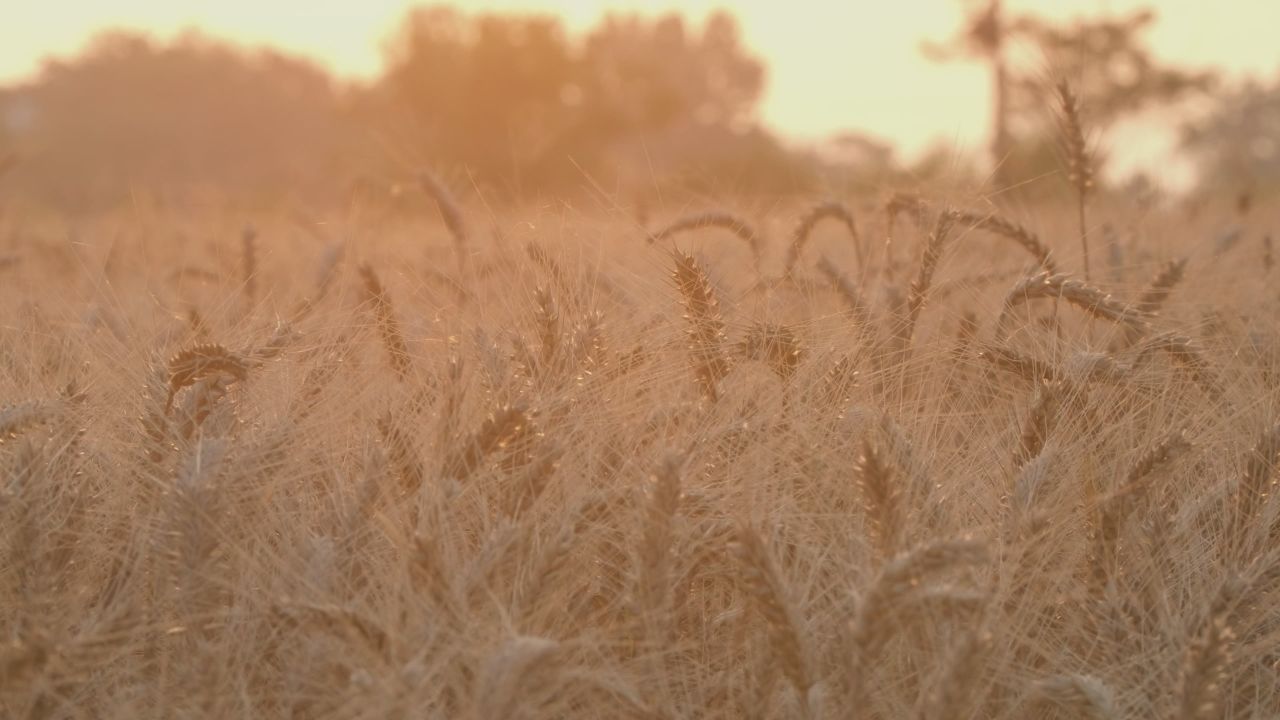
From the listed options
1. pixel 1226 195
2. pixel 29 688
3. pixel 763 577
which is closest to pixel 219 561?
pixel 29 688

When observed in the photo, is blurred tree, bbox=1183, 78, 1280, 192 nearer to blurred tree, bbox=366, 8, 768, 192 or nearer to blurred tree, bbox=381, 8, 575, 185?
blurred tree, bbox=366, 8, 768, 192

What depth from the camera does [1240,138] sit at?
31.6 ft

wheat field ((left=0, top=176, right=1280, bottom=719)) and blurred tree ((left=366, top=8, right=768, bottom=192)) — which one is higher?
blurred tree ((left=366, top=8, right=768, bottom=192))

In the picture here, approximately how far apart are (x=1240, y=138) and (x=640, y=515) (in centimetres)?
979

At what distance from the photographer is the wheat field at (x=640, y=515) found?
120cm

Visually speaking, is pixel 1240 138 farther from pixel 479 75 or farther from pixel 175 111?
pixel 175 111

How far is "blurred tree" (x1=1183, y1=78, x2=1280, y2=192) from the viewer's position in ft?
23.7

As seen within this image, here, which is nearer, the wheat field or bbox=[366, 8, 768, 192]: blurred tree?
the wheat field

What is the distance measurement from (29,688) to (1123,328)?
1.67 meters

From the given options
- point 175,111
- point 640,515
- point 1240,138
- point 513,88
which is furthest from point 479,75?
point 640,515

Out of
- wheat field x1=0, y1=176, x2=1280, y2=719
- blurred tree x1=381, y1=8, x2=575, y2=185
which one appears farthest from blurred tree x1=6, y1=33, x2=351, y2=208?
wheat field x1=0, y1=176, x2=1280, y2=719

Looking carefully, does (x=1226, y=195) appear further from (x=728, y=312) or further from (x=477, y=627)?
(x=477, y=627)

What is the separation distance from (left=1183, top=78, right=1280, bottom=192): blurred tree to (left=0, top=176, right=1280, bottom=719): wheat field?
2453 millimetres

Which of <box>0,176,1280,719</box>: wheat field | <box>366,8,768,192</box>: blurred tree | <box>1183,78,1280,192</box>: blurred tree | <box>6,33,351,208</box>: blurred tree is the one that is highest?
<box>6,33,351,208</box>: blurred tree
